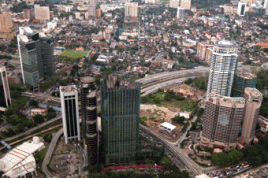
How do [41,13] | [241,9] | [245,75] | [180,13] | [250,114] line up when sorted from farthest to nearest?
[241,9]
[180,13]
[41,13]
[245,75]
[250,114]

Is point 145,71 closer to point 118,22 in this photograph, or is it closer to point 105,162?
point 105,162

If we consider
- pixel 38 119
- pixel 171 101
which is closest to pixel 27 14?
pixel 38 119

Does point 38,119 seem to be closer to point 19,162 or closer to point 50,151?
point 50,151

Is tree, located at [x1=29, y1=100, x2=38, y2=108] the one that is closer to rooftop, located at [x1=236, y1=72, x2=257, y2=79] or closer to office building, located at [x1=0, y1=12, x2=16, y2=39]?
rooftop, located at [x1=236, y1=72, x2=257, y2=79]

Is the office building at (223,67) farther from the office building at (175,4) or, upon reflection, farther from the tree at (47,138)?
the office building at (175,4)

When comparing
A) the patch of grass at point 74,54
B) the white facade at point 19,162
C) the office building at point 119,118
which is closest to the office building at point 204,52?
the patch of grass at point 74,54

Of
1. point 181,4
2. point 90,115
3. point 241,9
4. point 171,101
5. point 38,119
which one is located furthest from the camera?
point 181,4
